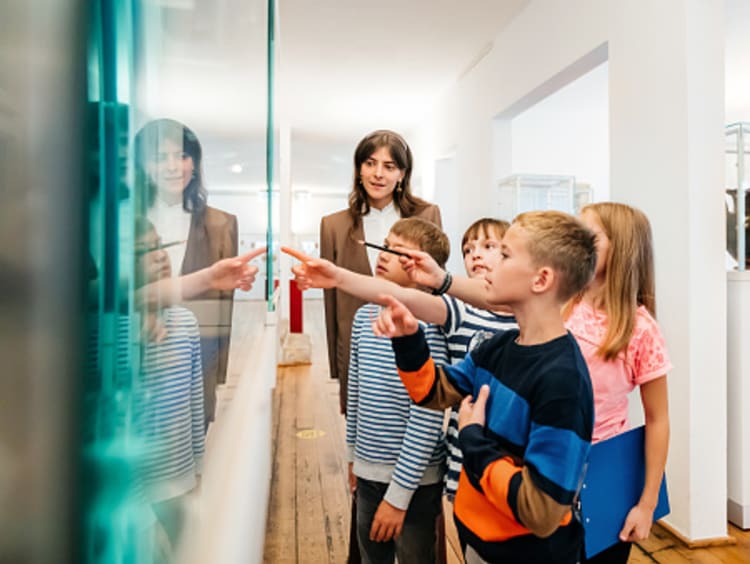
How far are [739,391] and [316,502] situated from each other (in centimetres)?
211

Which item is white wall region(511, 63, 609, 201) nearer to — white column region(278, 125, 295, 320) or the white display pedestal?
white column region(278, 125, 295, 320)

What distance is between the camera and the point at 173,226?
0.96ft

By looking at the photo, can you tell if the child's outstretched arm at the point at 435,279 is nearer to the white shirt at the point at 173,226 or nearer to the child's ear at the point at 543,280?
the child's ear at the point at 543,280

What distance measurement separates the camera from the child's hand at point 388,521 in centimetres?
135

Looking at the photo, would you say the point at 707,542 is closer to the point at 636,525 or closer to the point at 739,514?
the point at 739,514

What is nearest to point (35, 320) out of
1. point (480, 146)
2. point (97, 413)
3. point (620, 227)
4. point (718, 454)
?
point (97, 413)

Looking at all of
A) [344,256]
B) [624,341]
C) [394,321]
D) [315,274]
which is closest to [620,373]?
[624,341]

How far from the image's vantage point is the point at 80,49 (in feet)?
0.55

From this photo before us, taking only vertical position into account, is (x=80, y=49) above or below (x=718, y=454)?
above

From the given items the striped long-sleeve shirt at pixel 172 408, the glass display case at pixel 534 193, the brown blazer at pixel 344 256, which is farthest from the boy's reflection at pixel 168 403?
the glass display case at pixel 534 193

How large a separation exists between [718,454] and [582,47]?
7.87 ft

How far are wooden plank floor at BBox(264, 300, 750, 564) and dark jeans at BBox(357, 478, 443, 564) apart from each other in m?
0.77

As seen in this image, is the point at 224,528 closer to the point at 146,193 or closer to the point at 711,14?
the point at 146,193

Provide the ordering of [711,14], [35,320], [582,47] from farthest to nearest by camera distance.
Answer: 1. [582,47]
2. [711,14]
3. [35,320]
